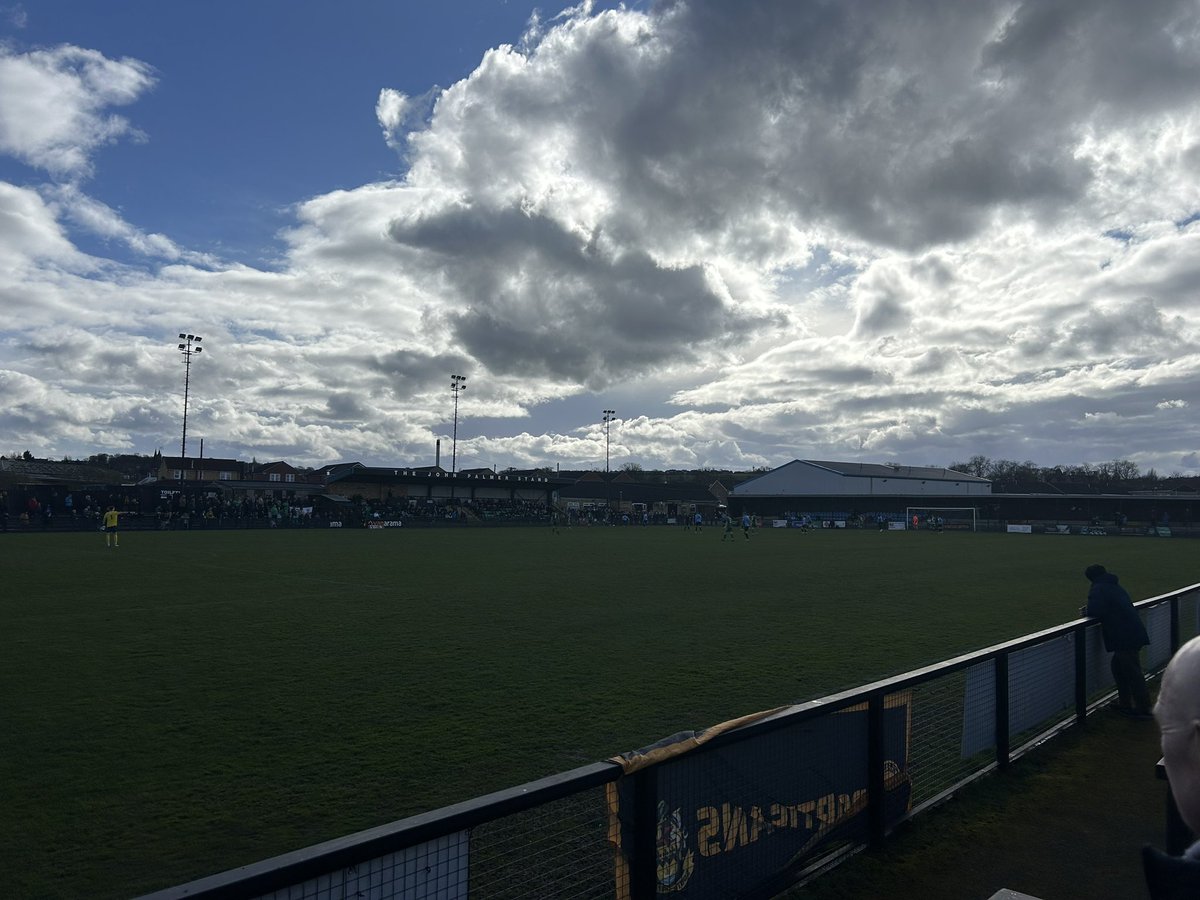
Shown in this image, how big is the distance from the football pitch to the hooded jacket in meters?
2.67

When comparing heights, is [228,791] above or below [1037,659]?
below

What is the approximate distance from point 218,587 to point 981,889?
1869 centimetres

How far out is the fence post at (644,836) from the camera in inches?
146

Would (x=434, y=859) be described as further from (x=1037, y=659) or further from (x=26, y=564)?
(x=26, y=564)

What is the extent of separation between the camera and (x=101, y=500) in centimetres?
5453

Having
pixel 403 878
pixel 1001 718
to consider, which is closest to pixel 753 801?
pixel 403 878

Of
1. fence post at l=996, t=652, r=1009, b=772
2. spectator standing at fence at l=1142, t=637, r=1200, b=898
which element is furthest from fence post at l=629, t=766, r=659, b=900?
fence post at l=996, t=652, r=1009, b=772

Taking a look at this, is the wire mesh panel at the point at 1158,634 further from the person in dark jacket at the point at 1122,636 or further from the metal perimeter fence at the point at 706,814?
the metal perimeter fence at the point at 706,814

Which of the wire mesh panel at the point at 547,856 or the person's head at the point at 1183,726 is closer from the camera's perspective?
the person's head at the point at 1183,726

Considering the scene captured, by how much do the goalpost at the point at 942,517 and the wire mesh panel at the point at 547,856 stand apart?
6564 cm

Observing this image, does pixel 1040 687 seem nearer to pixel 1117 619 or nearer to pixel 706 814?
pixel 1117 619

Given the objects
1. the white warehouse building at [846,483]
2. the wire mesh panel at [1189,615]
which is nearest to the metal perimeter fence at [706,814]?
the wire mesh panel at [1189,615]

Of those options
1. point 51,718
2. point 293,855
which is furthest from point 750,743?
point 51,718

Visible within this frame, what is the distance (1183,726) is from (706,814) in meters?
2.91
